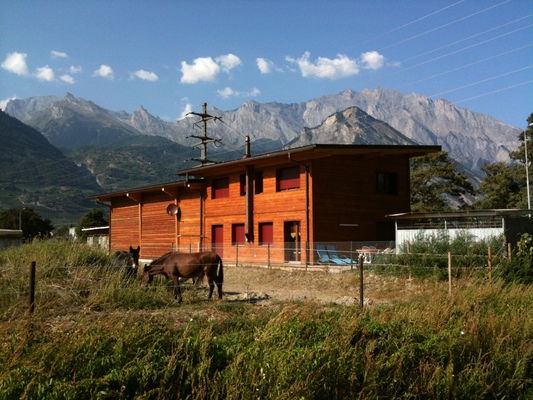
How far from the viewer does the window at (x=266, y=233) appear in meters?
25.2

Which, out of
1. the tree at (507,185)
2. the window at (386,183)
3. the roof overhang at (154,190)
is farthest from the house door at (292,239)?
the tree at (507,185)

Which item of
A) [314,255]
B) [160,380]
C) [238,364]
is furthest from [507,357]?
[314,255]

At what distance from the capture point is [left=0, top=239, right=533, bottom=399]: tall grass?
177 inches

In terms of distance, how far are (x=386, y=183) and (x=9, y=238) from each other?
18167 millimetres

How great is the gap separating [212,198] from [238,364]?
78.5 ft

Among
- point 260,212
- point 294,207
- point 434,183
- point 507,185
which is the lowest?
point 260,212

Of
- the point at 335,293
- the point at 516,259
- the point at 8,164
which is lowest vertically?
the point at 335,293

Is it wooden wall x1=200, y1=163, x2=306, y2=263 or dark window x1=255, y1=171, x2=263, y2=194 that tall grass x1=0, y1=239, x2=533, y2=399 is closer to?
wooden wall x1=200, y1=163, x2=306, y2=263

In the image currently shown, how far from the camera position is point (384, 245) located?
2205cm

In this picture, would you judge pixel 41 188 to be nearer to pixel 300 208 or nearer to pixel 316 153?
pixel 300 208

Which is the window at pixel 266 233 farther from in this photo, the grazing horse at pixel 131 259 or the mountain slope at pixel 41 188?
the mountain slope at pixel 41 188

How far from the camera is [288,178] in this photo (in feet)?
81.0

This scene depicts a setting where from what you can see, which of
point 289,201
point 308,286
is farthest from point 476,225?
point 289,201

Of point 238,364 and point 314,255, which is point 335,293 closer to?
point 314,255
